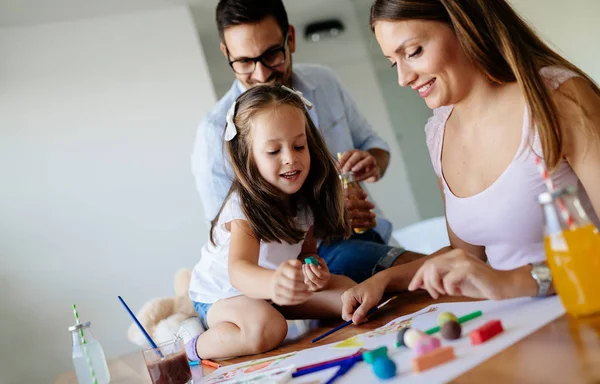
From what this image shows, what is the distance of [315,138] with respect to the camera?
6.02 feet

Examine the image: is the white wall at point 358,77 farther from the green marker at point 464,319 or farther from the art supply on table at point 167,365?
the green marker at point 464,319

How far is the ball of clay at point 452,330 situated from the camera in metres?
0.92

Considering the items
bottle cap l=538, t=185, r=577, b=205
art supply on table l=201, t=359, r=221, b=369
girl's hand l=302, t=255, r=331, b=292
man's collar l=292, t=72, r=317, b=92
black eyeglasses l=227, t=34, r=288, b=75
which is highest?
black eyeglasses l=227, t=34, r=288, b=75

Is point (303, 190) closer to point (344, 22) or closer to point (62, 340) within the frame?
point (62, 340)

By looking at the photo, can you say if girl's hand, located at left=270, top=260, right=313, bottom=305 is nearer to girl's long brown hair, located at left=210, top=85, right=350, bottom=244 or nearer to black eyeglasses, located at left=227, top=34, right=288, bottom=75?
girl's long brown hair, located at left=210, top=85, right=350, bottom=244

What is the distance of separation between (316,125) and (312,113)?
0.09m

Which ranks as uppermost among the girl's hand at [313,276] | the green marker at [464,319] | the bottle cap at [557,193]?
the bottle cap at [557,193]

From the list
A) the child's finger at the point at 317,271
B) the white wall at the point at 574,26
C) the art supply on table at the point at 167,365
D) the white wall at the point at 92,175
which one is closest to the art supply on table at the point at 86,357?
the art supply on table at the point at 167,365

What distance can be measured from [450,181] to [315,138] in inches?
21.0

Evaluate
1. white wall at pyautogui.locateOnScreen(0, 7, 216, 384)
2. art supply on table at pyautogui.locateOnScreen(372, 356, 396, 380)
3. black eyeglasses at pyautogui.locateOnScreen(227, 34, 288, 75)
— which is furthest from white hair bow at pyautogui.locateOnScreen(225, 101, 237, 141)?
white wall at pyautogui.locateOnScreen(0, 7, 216, 384)

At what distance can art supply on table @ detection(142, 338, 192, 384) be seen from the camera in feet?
4.05

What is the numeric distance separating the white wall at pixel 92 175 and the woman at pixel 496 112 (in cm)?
259

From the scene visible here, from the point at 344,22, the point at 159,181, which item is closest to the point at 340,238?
the point at 159,181

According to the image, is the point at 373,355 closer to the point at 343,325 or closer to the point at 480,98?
the point at 343,325
